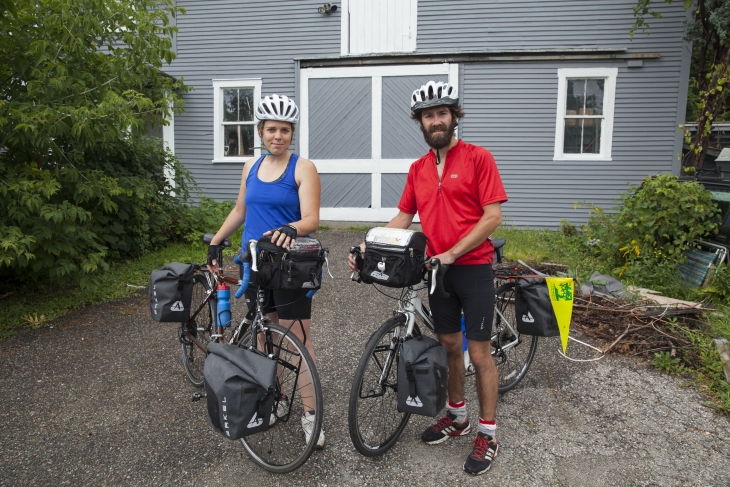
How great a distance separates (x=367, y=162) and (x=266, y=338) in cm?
800

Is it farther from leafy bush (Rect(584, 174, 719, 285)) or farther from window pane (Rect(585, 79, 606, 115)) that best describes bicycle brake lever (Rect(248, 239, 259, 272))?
window pane (Rect(585, 79, 606, 115))

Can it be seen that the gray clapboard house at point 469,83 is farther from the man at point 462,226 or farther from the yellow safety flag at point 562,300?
the man at point 462,226

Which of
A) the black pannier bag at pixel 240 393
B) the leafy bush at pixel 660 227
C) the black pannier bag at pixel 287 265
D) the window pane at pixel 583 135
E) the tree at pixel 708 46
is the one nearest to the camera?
the black pannier bag at pixel 240 393

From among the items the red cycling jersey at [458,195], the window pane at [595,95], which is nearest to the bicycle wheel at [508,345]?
the red cycling jersey at [458,195]

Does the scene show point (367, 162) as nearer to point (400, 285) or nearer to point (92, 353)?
point (92, 353)

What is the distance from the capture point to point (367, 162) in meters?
10.6

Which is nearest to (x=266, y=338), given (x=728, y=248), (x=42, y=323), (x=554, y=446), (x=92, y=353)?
(x=554, y=446)

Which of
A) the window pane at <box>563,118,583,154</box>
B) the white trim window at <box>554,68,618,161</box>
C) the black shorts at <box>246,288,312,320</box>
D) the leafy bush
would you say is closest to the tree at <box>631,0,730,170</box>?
the white trim window at <box>554,68,618,161</box>

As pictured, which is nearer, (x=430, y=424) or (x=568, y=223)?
(x=430, y=424)

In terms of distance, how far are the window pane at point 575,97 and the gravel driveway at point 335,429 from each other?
674 centimetres

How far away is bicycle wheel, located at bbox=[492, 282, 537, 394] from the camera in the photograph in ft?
12.5

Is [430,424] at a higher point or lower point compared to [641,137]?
lower

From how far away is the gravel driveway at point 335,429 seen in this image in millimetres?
2863

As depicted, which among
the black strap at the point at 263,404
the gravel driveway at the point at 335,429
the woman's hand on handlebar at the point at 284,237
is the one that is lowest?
the gravel driveway at the point at 335,429
